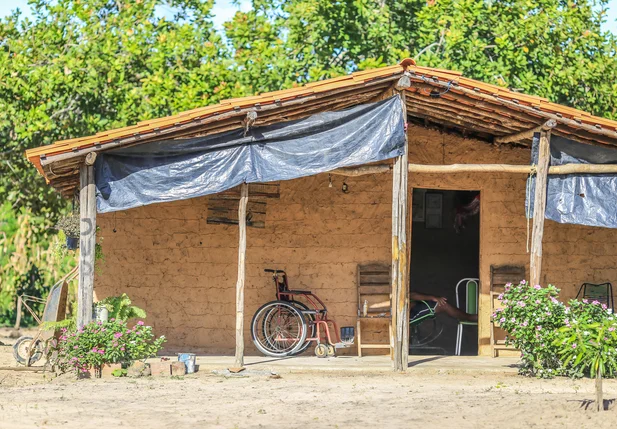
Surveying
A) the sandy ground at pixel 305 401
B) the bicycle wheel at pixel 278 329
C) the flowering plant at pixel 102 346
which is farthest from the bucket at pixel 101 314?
the bicycle wheel at pixel 278 329

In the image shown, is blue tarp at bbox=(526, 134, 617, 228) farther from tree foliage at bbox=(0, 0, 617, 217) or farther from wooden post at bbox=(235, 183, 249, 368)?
tree foliage at bbox=(0, 0, 617, 217)

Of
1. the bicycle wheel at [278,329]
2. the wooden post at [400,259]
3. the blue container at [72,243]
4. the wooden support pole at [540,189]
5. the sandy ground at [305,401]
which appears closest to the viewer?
the sandy ground at [305,401]

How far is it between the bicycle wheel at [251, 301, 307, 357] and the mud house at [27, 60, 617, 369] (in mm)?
334

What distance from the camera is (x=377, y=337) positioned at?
1280cm

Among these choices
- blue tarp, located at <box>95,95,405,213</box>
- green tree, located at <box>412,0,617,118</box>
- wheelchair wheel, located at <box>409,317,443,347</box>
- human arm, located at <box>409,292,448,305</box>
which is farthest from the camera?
green tree, located at <box>412,0,617,118</box>

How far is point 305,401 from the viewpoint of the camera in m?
9.16

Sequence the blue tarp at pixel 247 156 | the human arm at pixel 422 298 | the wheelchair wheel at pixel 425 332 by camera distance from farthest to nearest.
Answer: the wheelchair wheel at pixel 425 332 → the human arm at pixel 422 298 → the blue tarp at pixel 247 156

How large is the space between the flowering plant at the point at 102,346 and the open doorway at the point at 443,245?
20.9 ft

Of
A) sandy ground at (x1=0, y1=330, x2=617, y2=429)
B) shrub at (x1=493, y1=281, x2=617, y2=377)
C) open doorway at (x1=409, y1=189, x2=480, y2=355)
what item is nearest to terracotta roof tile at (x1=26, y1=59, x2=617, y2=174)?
shrub at (x1=493, y1=281, x2=617, y2=377)

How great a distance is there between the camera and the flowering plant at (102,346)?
10578 millimetres

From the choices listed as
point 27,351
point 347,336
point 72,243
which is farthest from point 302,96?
point 27,351

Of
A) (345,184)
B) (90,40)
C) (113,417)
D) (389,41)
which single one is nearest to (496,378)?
(345,184)

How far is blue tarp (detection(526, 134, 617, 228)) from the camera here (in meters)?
11.5

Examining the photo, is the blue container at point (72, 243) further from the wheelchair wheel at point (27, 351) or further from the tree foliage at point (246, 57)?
the tree foliage at point (246, 57)
